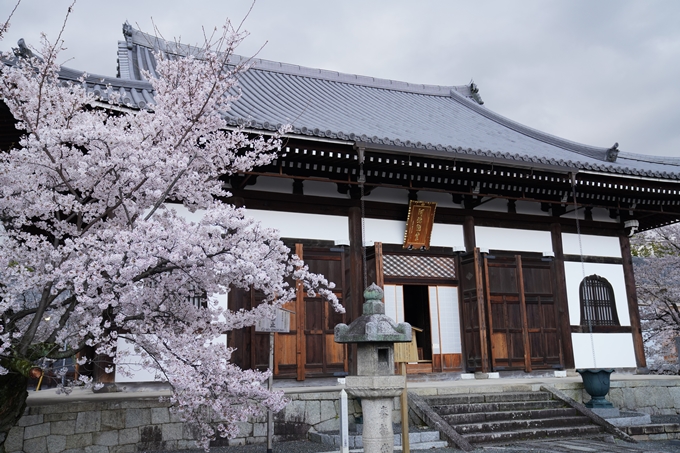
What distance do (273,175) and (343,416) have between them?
14.9 ft

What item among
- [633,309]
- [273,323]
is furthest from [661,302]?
[273,323]

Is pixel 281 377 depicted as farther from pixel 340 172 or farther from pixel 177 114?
pixel 177 114

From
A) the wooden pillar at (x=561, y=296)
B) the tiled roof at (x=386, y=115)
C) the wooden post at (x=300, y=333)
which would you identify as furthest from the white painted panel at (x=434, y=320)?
the tiled roof at (x=386, y=115)

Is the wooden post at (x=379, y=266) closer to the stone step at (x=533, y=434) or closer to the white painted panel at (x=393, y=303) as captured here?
the white painted panel at (x=393, y=303)

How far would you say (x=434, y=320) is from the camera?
1096 centimetres

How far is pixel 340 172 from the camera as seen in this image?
1001cm

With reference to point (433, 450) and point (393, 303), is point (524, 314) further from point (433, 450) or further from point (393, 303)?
point (433, 450)

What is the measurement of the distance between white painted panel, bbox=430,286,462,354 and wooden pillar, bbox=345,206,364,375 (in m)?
1.74

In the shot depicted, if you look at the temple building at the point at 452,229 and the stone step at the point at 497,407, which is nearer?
the stone step at the point at 497,407

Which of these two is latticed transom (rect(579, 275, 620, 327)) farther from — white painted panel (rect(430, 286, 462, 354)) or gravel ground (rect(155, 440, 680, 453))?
gravel ground (rect(155, 440, 680, 453))

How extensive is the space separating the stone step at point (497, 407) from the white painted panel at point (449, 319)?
216cm

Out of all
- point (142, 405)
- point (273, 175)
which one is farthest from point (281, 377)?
point (273, 175)

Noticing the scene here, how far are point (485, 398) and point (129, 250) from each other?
6175 mm

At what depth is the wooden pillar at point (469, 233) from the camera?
11.2 metres
